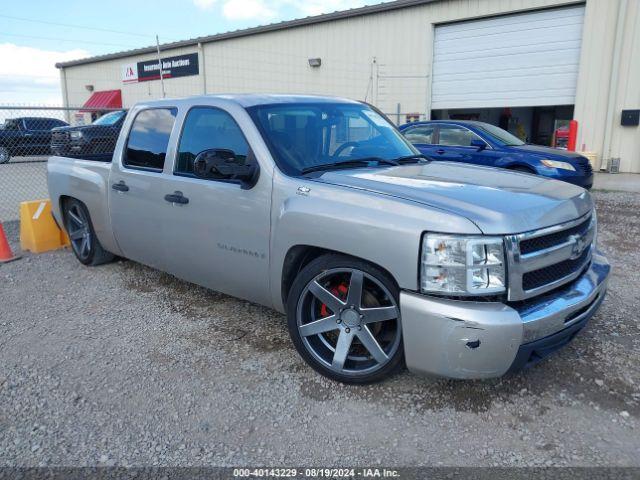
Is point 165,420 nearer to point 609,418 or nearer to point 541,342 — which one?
point 541,342

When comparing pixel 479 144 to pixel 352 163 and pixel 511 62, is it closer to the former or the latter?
pixel 352 163

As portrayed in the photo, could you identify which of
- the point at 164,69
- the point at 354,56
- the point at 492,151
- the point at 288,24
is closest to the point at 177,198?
the point at 492,151

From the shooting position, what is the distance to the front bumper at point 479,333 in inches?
102

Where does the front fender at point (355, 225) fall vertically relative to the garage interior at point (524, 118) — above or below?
below

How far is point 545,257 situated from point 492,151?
726 cm

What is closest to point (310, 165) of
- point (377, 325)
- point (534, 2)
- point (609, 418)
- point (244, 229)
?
point (244, 229)

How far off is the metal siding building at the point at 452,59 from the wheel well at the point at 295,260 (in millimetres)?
14147

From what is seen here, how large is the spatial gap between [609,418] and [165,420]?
247 centimetres

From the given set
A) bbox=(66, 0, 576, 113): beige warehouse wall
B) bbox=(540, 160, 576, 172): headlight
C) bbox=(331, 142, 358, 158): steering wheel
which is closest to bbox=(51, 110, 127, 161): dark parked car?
bbox=(540, 160, 576, 172): headlight

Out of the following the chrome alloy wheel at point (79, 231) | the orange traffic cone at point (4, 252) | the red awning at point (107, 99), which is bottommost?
the orange traffic cone at point (4, 252)

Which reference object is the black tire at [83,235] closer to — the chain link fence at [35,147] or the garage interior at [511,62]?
the chain link fence at [35,147]

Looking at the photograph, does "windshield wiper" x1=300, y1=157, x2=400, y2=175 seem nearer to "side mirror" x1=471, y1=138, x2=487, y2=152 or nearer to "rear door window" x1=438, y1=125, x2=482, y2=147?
"side mirror" x1=471, y1=138, x2=487, y2=152

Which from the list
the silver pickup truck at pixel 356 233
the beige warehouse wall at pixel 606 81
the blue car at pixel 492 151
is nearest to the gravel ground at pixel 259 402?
the silver pickup truck at pixel 356 233

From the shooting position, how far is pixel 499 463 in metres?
2.55
